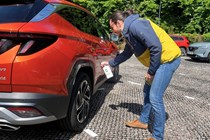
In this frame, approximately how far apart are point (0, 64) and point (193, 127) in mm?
3018

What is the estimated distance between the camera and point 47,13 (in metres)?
3.57

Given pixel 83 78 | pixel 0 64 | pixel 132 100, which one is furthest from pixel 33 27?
pixel 132 100

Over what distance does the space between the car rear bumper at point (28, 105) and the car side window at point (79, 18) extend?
1.11 metres

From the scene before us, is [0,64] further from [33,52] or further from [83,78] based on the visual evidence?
[83,78]

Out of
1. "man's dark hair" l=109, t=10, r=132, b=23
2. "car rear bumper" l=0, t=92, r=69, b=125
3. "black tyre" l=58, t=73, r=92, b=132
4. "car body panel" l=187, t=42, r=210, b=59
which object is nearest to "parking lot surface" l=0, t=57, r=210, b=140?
"black tyre" l=58, t=73, r=92, b=132

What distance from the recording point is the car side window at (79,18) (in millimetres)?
4075

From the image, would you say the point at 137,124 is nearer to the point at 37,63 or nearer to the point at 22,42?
the point at 37,63

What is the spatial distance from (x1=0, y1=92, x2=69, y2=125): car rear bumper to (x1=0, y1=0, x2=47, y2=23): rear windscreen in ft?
2.53

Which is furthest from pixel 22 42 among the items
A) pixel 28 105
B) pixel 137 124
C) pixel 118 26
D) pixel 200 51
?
pixel 200 51

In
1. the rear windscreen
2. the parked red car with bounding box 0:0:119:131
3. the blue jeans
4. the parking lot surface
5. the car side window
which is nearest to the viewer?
the parked red car with bounding box 0:0:119:131

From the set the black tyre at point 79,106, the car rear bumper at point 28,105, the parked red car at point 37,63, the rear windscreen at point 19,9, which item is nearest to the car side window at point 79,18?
the parked red car at point 37,63

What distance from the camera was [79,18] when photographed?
15.2ft

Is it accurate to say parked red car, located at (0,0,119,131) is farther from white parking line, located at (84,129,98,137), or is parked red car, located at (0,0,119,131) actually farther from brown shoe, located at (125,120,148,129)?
brown shoe, located at (125,120,148,129)

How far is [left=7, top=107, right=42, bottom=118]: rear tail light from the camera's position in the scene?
3176 mm
